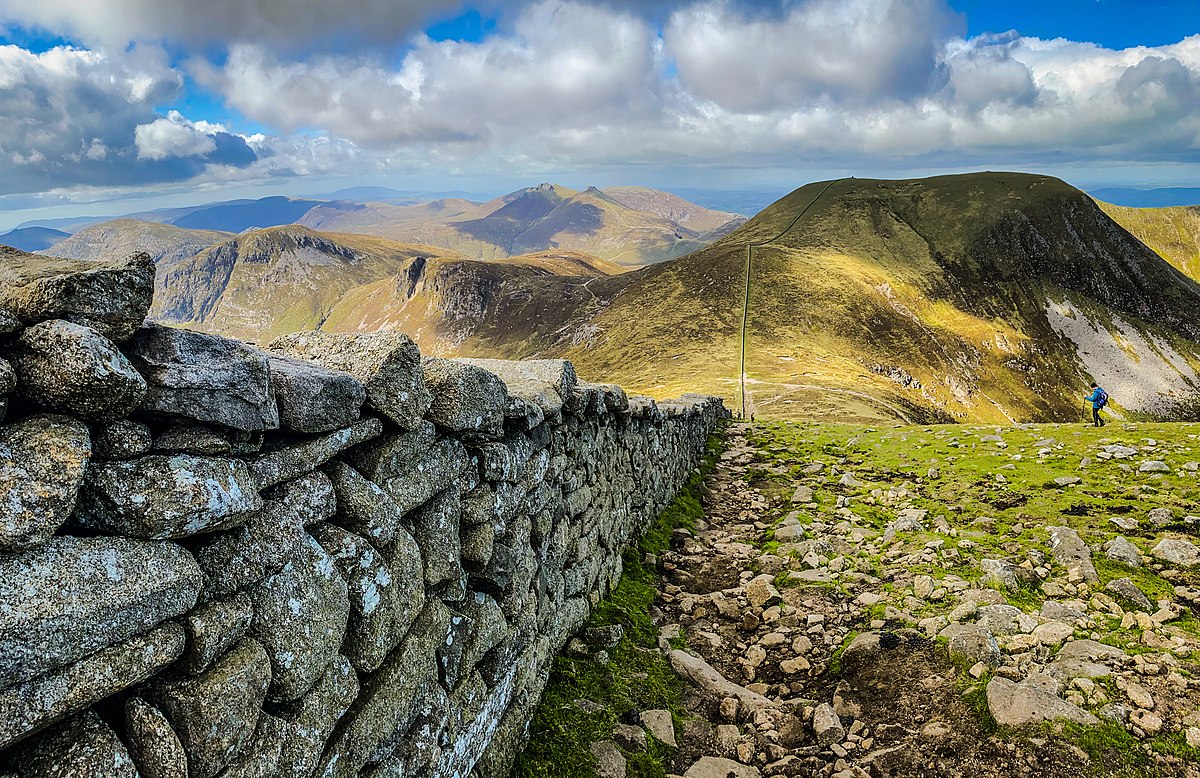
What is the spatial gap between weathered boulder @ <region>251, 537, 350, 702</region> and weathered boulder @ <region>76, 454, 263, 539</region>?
608 millimetres

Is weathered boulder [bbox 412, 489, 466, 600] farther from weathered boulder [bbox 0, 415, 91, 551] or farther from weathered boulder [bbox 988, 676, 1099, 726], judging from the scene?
weathered boulder [bbox 988, 676, 1099, 726]

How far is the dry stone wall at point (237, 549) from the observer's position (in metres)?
2.88

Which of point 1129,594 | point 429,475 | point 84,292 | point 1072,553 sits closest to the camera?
point 84,292

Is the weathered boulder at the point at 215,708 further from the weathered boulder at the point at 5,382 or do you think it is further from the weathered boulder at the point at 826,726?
the weathered boulder at the point at 826,726

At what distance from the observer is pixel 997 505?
46.4 ft

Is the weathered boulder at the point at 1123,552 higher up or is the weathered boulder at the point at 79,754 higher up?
the weathered boulder at the point at 79,754

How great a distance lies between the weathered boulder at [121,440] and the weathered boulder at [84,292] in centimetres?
51

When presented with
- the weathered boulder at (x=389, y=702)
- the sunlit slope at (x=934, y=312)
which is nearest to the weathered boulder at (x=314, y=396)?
the weathered boulder at (x=389, y=702)

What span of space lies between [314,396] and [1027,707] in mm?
8237

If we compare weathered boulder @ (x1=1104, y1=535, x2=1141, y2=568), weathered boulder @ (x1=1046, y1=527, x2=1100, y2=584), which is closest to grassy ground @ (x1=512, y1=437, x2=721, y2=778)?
weathered boulder @ (x1=1046, y1=527, x2=1100, y2=584)

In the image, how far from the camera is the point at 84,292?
10.7 feet

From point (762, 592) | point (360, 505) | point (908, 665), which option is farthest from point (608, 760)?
point (762, 592)

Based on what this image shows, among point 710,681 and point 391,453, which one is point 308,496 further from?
point 710,681

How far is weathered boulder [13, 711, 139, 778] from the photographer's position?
9.12 feet
